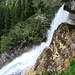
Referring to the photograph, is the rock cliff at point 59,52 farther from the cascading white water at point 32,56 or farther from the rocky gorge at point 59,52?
the cascading white water at point 32,56

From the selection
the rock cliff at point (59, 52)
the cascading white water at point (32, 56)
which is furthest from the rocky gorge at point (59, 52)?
the cascading white water at point (32, 56)

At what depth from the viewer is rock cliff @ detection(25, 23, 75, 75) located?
81.3 ft

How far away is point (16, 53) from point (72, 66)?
31397 mm

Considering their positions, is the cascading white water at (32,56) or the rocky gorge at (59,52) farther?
the cascading white water at (32,56)

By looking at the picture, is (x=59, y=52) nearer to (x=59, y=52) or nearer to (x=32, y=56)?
(x=59, y=52)

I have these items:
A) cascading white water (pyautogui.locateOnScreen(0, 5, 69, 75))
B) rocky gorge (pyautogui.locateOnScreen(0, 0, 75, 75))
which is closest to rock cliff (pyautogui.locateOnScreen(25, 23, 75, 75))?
rocky gorge (pyautogui.locateOnScreen(0, 0, 75, 75))

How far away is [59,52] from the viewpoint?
26719mm

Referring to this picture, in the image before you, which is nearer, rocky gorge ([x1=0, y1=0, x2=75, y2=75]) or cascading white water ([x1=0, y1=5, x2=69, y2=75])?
rocky gorge ([x1=0, y1=0, x2=75, y2=75])

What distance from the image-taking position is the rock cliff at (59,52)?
2477 centimetres

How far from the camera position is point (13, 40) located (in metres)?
48.6

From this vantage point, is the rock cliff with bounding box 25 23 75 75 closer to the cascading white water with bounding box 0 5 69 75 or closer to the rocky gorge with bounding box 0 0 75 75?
the rocky gorge with bounding box 0 0 75 75

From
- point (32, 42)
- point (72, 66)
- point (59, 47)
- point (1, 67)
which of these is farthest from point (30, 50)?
point (72, 66)

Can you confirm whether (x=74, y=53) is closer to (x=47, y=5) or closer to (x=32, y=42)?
(x=32, y=42)

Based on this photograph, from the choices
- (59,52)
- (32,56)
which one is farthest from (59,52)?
(32,56)
